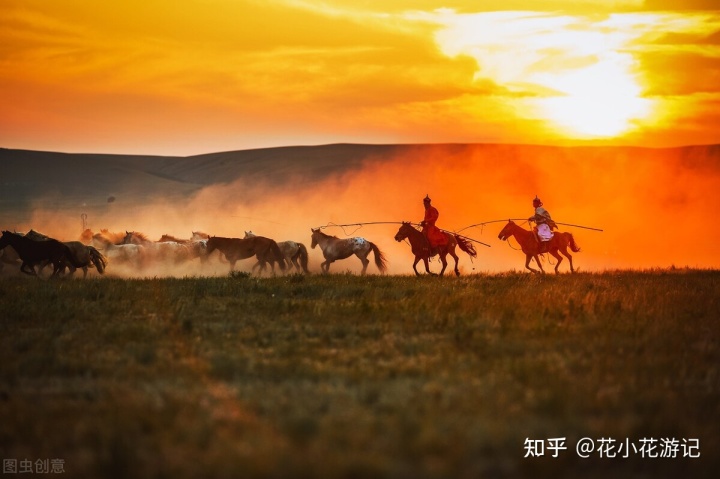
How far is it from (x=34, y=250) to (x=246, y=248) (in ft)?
25.6

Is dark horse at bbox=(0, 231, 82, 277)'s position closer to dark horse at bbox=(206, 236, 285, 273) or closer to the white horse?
dark horse at bbox=(206, 236, 285, 273)

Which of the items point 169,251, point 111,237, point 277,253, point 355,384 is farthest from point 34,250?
point 355,384

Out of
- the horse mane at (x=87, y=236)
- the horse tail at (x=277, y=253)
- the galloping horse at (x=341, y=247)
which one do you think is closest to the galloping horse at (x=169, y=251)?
the horse tail at (x=277, y=253)

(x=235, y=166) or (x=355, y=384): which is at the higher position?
(x=235, y=166)

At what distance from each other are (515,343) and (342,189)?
94.2m

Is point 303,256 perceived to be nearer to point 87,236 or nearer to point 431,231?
point 431,231

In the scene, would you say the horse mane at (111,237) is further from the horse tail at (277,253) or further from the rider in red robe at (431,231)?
the rider in red robe at (431,231)

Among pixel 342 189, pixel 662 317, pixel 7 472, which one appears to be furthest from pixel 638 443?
pixel 342 189

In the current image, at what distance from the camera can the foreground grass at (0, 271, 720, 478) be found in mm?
6352

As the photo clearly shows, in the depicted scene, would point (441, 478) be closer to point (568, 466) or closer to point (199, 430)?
point (568, 466)

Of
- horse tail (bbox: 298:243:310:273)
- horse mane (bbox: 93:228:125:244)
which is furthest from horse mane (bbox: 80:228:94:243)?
horse tail (bbox: 298:243:310:273)

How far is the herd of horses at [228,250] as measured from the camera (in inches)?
931

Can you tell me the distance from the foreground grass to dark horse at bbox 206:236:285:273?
13520 mm

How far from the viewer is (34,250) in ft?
75.5
